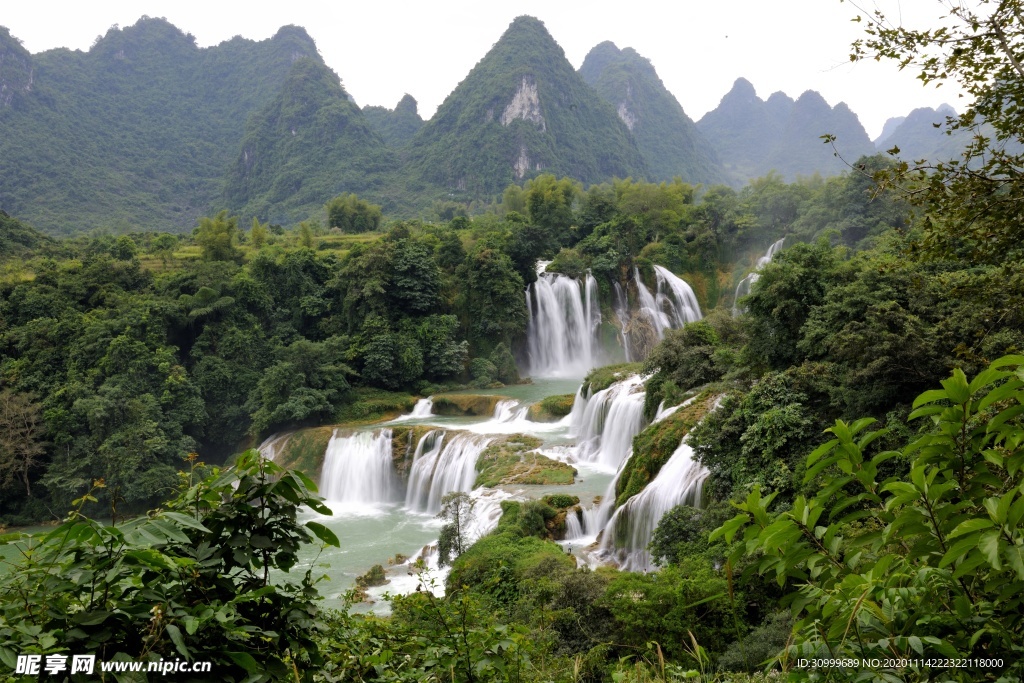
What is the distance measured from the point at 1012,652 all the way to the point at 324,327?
79.5ft

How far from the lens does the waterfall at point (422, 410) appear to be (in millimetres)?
20422

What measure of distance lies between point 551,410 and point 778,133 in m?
131

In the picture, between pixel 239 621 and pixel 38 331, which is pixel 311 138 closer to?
pixel 38 331

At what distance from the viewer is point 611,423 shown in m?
14.5

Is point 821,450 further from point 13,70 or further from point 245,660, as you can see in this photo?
point 13,70

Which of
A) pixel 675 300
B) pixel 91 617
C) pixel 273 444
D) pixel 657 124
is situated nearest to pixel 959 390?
pixel 91 617

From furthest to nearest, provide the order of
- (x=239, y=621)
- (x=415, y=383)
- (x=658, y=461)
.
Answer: (x=415, y=383)
(x=658, y=461)
(x=239, y=621)

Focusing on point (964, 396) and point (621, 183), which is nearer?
point (964, 396)

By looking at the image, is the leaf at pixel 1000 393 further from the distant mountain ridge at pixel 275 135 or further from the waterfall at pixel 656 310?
the distant mountain ridge at pixel 275 135

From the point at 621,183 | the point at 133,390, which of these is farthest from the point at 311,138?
the point at 133,390

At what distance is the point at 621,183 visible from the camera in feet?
109

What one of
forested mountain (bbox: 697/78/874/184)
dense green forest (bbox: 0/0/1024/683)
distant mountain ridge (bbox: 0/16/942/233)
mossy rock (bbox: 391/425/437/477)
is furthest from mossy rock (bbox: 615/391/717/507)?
forested mountain (bbox: 697/78/874/184)

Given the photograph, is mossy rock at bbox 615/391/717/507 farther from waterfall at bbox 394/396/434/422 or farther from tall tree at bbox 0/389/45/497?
tall tree at bbox 0/389/45/497

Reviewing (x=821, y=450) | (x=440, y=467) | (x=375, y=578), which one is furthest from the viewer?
(x=440, y=467)
